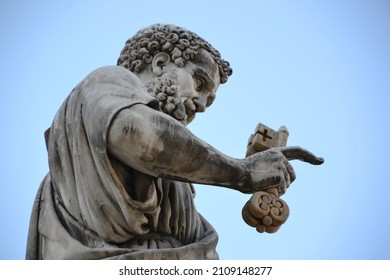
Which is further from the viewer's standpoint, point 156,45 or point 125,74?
point 156,45

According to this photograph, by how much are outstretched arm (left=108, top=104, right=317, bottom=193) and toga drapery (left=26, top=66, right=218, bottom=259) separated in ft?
0.34

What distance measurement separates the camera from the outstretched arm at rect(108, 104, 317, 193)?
6.55 m

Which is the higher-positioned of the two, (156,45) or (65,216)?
(156,45)

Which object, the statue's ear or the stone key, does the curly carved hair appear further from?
the stone key

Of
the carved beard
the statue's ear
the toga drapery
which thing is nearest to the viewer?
the toga drapery

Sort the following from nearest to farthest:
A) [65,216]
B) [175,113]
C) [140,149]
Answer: [140,149] < [65,216] < [175,113]

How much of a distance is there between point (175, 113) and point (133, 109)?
0.98 metres

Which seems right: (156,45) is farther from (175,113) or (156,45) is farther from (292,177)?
(292,177)

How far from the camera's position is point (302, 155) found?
7.54 metres

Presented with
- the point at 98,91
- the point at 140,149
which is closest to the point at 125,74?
the point at 98,91

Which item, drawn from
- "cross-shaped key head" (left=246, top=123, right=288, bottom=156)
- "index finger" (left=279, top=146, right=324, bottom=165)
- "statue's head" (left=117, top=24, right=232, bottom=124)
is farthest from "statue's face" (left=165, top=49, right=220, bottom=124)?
"index finger" (left=279, top=146, right=324, bottom=165)

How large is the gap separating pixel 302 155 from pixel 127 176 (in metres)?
1.43

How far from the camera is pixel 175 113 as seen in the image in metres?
7.59

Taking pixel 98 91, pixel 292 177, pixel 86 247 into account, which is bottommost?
pixel 86 247
